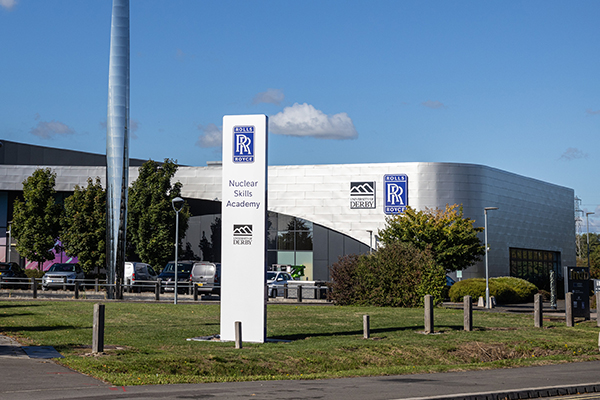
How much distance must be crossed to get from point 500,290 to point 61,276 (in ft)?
90.4

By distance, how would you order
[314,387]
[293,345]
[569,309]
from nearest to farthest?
[314,387] → [293,345] → [569,309]

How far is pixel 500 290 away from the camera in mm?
42375

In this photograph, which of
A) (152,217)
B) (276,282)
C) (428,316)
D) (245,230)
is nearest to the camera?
(245,230)

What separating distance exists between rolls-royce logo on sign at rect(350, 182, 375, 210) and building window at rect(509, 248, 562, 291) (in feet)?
46.4

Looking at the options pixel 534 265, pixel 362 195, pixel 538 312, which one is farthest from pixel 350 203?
pixel 538 312

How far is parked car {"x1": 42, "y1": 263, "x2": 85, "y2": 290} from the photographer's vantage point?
140ft

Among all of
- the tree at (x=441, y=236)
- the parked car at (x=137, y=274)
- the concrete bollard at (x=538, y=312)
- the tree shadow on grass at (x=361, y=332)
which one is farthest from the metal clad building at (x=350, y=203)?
the tree shadow on grass at (x=361, y=332)

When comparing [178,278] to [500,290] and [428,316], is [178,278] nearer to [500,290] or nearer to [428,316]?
[500,290]

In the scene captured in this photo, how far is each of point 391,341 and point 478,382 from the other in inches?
203

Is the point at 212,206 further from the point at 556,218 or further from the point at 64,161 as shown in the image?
the point at 556,218

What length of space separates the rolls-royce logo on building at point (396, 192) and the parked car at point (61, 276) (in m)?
25.4

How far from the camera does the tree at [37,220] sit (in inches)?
2100

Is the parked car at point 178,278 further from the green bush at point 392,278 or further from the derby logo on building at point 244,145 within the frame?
the derby logo on building at point 244,145

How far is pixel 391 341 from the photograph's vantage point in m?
16.6
